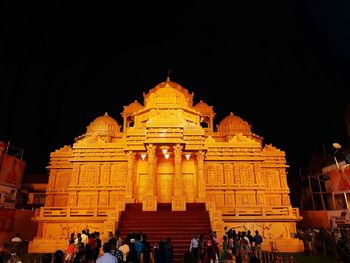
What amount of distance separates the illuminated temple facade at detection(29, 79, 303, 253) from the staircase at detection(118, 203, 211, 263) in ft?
2.07

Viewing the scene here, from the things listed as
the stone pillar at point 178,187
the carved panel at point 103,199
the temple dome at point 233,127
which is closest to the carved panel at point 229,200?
the stone pillar at point 178,187

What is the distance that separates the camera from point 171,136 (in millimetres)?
22250

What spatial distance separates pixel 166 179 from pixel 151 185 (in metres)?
3.06

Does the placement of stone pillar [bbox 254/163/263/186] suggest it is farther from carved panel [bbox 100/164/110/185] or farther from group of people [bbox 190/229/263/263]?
carved panel [bbox 100/164/110/185]

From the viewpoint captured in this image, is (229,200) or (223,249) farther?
(229,200)

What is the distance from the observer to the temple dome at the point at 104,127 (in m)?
33.0

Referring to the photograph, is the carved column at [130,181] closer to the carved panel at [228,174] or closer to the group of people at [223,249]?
the carved panel at [228,174]

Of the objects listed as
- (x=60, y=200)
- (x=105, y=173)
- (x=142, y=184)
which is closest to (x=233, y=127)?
(x=142, y=184)

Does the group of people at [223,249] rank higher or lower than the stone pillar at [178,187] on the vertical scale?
lower

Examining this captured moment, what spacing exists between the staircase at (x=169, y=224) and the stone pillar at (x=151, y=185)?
553 mm

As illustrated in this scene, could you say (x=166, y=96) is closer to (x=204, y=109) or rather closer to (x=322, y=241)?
(x=204, y=109)

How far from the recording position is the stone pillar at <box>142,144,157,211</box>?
66.5ft

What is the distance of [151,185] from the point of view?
842 inches

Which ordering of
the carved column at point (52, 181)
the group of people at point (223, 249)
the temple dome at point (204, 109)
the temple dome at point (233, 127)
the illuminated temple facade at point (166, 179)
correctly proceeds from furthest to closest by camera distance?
the temple dome at point (204, 109)
the temple dome at point (233, 127)
the carved column at point (52, 181)
the illuminated temple facade at point (166, 179)
the group of people at point (223, 249)
